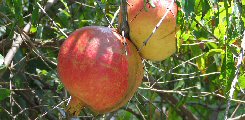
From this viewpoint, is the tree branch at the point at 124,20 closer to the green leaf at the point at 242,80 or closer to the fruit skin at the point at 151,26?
the fruit skin at the point at 151,26

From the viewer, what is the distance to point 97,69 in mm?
1369

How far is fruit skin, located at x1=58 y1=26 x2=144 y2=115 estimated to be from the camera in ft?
4.51

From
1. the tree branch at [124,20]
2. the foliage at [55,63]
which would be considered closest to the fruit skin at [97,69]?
the tree branch at [124,20]

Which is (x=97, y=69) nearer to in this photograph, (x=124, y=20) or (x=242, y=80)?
(x=124, y=20)

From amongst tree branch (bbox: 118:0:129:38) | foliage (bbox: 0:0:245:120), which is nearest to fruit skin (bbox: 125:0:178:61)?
tree branch (bbox: 118:0:129:38)

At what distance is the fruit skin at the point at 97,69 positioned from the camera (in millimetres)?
1376

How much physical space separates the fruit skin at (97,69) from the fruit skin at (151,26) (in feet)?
0.29

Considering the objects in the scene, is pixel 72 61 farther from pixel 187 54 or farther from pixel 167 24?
pixel 187 54

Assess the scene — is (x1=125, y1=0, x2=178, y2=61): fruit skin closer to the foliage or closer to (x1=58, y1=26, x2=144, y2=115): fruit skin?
(x1=58, y1=26, x2=144, y2=115): fruit skin

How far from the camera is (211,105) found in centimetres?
367

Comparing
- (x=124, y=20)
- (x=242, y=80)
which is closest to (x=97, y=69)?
(x=124, y=20)

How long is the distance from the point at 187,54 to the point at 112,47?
130cm

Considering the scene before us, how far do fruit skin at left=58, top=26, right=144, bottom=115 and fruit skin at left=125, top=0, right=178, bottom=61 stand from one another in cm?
9

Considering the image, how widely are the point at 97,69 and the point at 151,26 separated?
255 millimetres
